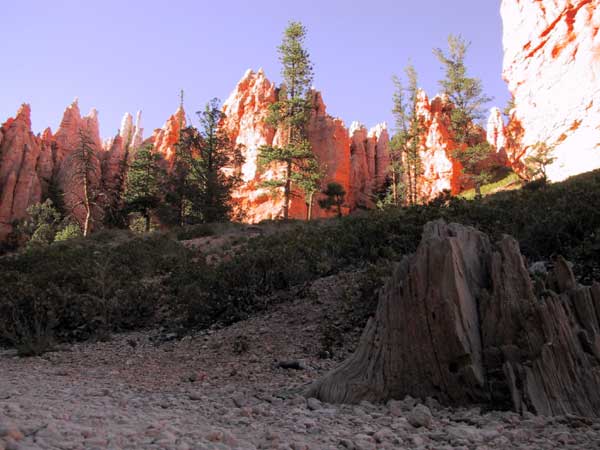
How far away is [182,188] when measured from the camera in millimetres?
31031

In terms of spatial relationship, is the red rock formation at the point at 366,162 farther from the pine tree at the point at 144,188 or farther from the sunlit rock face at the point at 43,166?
the sunlit rock face at the point at 43,166

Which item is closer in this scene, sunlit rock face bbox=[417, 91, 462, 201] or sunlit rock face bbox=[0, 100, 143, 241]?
sunlit rock face bbox=[0, 100, 143, 241]

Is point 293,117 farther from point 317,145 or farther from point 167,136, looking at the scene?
point 167,136

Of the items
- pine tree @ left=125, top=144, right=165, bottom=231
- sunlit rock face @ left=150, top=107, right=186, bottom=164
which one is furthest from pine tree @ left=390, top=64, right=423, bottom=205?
sunlit rock face @ left=150, top=107, right=186, bottom=164

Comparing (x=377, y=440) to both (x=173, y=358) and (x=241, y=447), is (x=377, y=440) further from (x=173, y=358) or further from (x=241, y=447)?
(x=173, y=358)

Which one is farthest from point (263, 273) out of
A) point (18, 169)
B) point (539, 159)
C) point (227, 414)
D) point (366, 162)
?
point (366, 162)

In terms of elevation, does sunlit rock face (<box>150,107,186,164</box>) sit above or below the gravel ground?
above

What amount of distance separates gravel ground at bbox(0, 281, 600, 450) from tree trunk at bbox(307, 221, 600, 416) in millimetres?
201

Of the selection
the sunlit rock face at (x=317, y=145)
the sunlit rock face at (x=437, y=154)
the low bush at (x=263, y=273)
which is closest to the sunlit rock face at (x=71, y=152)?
the sunlit rock face at (x=317, y=145)

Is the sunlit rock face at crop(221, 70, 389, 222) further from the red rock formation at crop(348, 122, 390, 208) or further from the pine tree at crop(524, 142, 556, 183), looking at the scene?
the pine tree at crop(524, 142, 556, 183)

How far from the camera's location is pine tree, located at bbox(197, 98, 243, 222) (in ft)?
94.9

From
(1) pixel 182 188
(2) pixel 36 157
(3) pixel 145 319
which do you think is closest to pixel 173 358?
(3) pixel 145 319

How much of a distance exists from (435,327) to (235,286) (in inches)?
201

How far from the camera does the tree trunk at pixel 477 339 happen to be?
10.9 feet
